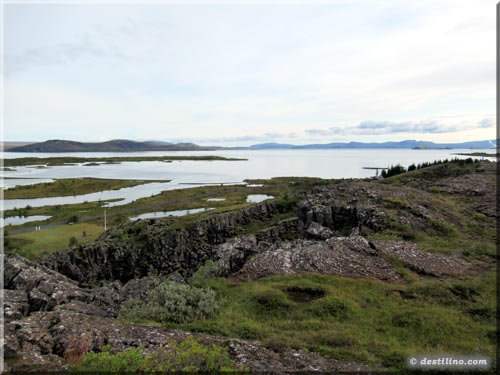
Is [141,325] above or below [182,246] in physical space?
above

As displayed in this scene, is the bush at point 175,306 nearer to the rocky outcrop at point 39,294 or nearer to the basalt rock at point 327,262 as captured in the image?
the rocky outcrop at point 39,294

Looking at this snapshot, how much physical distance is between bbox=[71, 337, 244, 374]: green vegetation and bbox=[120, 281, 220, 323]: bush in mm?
3847

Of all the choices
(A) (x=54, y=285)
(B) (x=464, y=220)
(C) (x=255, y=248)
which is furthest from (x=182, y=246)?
(B) (x=464, y=220)

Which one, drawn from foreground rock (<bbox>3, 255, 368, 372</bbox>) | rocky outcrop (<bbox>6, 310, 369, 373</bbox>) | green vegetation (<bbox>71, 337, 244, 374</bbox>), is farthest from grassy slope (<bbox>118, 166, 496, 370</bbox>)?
green vegetation (<bbox>71, 337, 244, 374</bbox>)

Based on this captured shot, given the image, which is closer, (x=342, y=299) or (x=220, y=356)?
(x=220, y=356)

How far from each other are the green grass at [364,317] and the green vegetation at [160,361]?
2504mm

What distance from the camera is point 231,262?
22500mm

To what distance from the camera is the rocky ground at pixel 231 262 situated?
35.2ft

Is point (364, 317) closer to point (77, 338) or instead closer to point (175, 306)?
point (175, 306)

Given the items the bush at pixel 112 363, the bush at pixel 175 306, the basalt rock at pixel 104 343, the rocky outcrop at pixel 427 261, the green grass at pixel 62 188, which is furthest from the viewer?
the green grass at pixel 62 188

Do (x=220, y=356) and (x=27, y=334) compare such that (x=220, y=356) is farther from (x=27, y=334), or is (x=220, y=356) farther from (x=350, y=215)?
(x=350, y=215)

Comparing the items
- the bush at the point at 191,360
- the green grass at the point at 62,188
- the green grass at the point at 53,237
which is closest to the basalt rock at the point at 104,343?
the bush at the point at 191,360

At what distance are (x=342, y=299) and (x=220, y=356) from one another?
7.31 metres

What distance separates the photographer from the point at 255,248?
2492 cm
